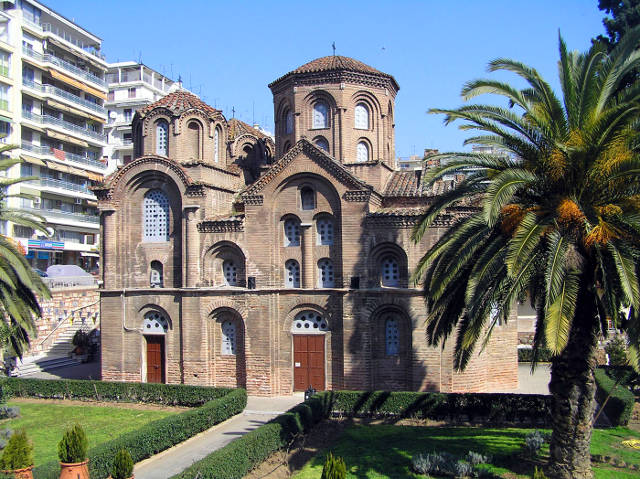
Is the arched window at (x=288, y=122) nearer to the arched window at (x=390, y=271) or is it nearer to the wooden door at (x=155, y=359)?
the arched window at (x=390, y=271)

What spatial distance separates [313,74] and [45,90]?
90.3 ft

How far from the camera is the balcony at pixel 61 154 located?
45656 mm

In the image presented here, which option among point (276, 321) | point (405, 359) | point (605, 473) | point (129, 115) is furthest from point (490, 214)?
point (129, 115)

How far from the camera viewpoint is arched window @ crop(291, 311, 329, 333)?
2450cm

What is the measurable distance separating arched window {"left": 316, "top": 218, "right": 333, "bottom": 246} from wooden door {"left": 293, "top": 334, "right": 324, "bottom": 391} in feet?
12.2

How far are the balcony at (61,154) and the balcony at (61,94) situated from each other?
4101 mm

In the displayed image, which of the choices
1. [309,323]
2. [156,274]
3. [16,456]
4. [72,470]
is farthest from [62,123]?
[72,470]

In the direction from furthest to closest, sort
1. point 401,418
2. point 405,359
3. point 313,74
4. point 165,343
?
point 313,74, point 165,343, point 405,359, point 401,418

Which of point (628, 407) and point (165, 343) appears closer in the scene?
point (628, 407)

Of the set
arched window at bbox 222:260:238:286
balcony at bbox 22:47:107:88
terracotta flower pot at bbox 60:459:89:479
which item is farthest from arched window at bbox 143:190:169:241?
balcony at bbox 22:47:107:88

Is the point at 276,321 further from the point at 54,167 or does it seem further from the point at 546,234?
the point at 54,167

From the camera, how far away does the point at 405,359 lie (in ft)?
76.1

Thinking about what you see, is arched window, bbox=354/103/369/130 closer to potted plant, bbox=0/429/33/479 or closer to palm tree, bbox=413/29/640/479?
palm tree, bbox=413/29/640/479

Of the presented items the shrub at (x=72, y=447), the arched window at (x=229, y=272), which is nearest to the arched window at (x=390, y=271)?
the arched window at (x=229, y=272)
